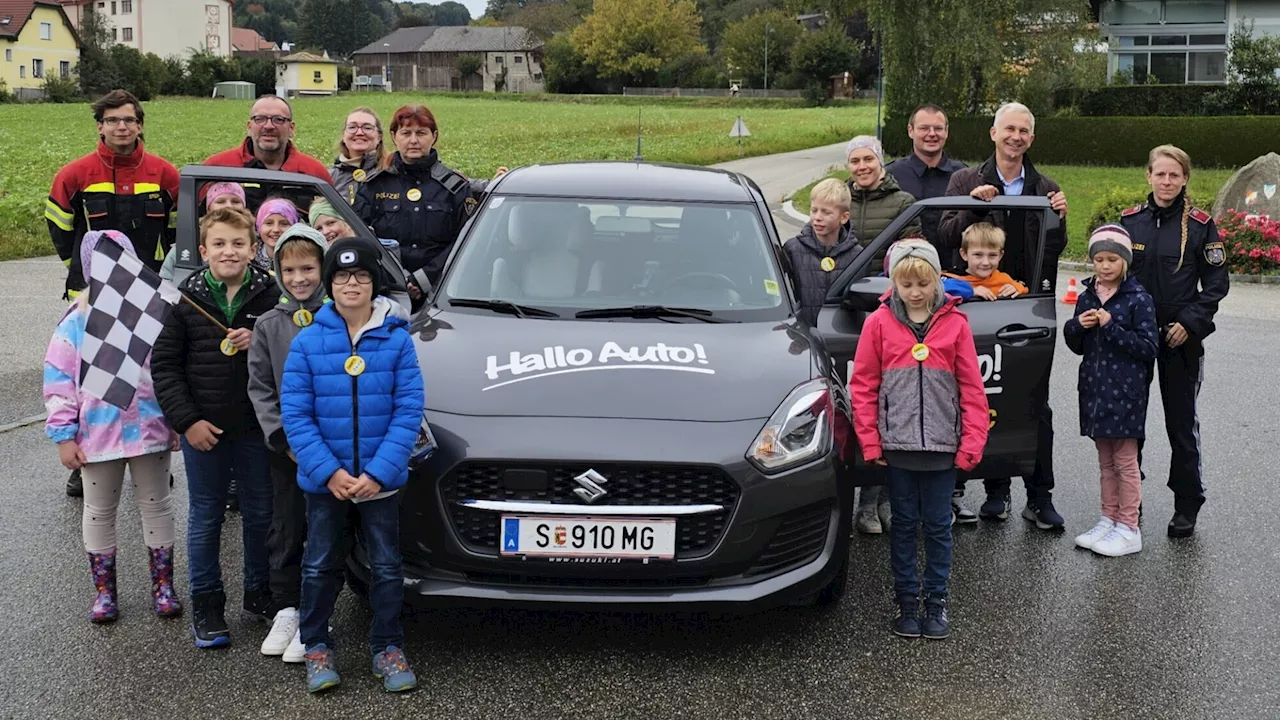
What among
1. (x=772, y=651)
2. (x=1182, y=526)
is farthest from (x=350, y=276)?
(x=1182, y=526)

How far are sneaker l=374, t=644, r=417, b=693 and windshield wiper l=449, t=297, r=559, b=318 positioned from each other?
1436 mm

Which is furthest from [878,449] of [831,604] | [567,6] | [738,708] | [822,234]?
[567,6]

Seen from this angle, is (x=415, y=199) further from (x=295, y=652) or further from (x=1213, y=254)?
(x=1213, y=254)

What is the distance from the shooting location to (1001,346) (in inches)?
211

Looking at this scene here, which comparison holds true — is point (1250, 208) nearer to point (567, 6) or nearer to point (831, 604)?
point (831, 604)

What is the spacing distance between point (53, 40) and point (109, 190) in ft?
363

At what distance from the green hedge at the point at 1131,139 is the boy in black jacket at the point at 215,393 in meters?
29.5

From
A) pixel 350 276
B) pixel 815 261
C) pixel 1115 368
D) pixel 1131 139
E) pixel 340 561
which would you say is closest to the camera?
pixel 350 276

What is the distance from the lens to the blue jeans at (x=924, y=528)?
4.64 meters

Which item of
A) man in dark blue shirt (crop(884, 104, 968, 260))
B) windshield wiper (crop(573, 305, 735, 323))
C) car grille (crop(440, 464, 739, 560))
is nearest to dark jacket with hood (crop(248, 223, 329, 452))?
car grille (crop(440, 464, 739, 560))

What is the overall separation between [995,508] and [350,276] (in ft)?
11.7

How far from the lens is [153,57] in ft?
307

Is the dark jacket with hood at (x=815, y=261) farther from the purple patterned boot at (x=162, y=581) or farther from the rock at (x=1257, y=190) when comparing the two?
the rock at (x=1257, y=190)

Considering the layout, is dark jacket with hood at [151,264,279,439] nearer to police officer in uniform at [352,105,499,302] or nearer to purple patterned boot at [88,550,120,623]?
purple patterned boot at [88,550,120,623]
